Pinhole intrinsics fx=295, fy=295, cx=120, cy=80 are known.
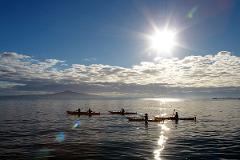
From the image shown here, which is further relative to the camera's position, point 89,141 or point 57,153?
point 89,141

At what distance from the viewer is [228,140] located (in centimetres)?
5125

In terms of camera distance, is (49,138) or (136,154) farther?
(49,138)

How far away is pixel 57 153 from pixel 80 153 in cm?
307

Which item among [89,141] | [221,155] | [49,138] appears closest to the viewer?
[221,155]

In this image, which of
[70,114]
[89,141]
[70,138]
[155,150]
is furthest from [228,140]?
[70,114]

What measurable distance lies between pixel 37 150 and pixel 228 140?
105 feet

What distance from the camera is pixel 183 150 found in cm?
4162

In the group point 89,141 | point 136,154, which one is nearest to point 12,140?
point 89,141

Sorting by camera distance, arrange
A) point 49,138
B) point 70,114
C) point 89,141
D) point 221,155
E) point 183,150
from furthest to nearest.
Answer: point 70,114 → point 49,138 → point 89,141 → point 183,150 → point 221,155

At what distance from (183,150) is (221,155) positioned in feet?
17.3

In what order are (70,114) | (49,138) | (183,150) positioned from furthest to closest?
(70,114)
(49,138)
(183,150)

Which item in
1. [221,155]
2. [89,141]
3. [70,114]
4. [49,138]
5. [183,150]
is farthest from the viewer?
[70,114]

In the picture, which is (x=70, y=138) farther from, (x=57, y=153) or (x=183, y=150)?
(x=183, y=150)

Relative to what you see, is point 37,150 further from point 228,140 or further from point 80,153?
point 228,140
